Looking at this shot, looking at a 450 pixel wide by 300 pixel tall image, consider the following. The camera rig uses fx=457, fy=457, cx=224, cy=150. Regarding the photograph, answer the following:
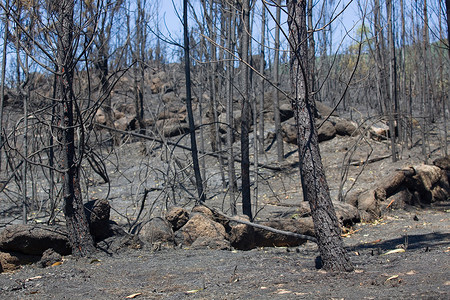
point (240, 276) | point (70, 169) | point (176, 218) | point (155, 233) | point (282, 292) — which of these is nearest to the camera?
point (282, 292)

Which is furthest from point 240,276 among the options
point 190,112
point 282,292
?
point 190,112

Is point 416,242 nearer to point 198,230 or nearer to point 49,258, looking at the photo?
point 198,230

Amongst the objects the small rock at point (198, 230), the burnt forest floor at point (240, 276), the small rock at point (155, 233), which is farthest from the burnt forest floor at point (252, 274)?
the small rock at point (198, 230)

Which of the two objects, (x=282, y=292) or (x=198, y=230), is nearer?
(x=282, y=292)

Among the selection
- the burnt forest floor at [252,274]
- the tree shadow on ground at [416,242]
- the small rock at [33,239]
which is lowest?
the tree shadow on ground at [416,242]

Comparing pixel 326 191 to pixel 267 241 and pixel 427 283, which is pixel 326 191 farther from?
pixel 267 241

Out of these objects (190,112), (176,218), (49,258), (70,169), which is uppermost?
(190,112)

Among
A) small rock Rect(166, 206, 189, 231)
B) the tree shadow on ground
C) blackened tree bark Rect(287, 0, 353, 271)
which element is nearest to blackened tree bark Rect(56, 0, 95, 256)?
small rock Rect(166, 206, 189, 231)

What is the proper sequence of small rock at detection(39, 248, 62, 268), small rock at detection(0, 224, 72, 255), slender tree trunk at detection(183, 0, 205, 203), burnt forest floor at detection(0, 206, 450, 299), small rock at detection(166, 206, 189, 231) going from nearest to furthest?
burnt forest floor at detection(0, 206, 450, 299) < small rock at detection(39, 248, 62, 268) < small rock at detection(0, 224, 72, 255) < small rock at detection(166, 206, 189, 231) < slender tree trunk at detection(183, 0, 205, 203)

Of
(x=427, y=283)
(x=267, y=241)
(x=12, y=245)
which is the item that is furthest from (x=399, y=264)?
(x=12, y=245)

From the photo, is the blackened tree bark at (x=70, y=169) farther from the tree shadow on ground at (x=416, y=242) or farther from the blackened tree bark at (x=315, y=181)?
the tree shadow on ground at (x=416, y=242)

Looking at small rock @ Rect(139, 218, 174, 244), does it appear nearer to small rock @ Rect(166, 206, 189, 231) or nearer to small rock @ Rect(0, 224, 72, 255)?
small rock @ Rect(166, 206, 189, 231)

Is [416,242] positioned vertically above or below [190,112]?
below

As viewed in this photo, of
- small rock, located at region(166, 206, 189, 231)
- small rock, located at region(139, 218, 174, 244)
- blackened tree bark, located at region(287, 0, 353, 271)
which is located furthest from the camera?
small rock, located at region(166, 206, 189, 231)
